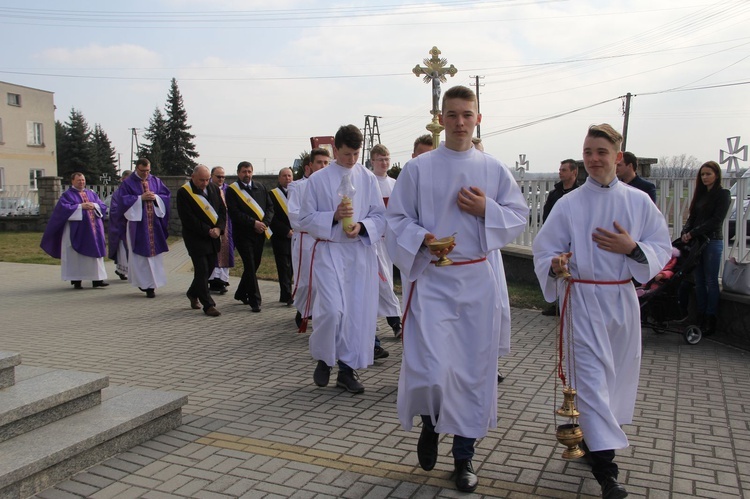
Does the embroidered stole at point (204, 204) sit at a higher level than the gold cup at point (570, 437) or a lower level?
higher

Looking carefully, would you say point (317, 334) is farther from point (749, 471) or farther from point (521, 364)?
point (749, 471)

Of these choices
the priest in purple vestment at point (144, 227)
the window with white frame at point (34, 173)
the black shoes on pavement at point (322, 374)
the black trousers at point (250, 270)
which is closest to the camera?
the black shoes on pavement at point (322, 374)

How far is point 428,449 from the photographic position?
425 centimetres

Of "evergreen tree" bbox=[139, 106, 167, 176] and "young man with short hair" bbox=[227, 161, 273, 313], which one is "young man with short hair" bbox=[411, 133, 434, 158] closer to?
"young man with short hair" bbox=[227, 161, 273, 313]

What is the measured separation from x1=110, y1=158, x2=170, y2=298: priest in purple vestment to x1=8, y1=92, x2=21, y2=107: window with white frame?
46806mm

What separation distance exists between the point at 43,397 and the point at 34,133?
55.7 metres

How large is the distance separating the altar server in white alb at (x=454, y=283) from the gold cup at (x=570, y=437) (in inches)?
17.7

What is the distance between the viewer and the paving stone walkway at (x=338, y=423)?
4.18m

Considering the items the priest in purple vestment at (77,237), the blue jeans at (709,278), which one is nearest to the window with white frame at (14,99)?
the priest in purple vestment at (77,237)

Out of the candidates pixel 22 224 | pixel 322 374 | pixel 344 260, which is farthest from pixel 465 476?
pixel 22 224

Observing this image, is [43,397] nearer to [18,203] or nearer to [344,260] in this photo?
[344,260]

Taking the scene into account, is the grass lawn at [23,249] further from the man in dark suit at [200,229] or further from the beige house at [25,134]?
the beige house at [25,134]

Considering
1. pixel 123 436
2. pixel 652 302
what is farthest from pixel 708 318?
pixel 123 436

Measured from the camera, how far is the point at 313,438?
4.98 meters
